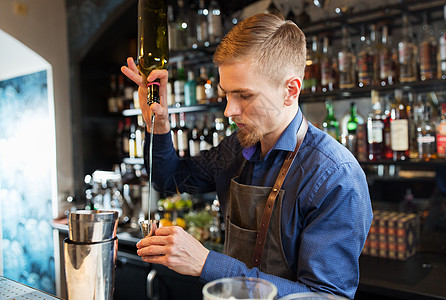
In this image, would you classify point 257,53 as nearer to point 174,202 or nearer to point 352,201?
point 352,201

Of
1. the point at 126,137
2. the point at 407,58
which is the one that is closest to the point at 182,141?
the point at 126,137

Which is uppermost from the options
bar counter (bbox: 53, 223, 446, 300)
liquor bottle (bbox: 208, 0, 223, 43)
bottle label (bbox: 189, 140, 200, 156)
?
liquor bottle (bbox: 208, 0, 223, 43)

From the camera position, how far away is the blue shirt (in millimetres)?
1068

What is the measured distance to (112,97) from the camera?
12.9 ft

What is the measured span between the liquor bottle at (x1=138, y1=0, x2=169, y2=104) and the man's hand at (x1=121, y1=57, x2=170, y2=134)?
0.09ft

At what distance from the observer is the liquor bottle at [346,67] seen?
96.7 inches

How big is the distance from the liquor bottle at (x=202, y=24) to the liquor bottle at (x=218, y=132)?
22.8 inches

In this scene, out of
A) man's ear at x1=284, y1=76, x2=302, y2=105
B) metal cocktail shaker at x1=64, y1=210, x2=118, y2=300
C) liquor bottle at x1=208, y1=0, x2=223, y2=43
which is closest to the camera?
metal cocktail shaker at x1=64, y1=210, x2=118, y2=300

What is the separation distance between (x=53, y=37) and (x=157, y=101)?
9.48ft

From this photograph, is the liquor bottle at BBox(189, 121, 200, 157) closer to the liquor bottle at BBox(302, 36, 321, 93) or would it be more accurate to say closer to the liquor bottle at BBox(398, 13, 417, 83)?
the liquor bottle at BBox(302, 36, 321, 93)

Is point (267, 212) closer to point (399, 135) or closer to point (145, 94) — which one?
point (145, 94)

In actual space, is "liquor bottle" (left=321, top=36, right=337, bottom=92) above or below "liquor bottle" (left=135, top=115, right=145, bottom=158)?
above

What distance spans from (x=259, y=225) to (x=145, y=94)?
0.57 metres

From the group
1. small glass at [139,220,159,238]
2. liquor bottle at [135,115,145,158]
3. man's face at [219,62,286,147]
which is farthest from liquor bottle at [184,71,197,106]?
small glass at [139,220,159,238]
